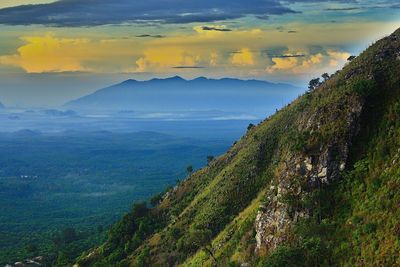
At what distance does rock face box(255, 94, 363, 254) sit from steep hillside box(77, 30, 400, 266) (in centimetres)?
10

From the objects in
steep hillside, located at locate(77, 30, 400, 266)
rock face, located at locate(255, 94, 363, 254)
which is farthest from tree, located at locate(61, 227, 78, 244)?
rock face, located at locate(255, 94, 363, 254)

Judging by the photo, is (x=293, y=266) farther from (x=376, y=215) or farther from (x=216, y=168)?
(x=216, y=168)

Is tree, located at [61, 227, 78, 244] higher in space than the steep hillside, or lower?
lower

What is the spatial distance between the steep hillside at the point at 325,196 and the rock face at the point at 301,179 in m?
0.10

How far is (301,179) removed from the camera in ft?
176

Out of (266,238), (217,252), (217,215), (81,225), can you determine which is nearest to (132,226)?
(217,215)

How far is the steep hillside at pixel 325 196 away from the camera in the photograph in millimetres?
45750

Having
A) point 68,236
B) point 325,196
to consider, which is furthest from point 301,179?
point 68,236

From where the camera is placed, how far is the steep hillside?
45750mm

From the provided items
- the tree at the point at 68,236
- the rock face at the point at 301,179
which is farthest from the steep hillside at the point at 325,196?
the tree at the point at 68,236

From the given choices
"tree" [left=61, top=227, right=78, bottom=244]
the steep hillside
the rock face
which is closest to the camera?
the steep hillside

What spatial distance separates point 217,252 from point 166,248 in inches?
635

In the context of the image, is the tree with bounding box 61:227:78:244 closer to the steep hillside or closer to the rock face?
the steep hillside

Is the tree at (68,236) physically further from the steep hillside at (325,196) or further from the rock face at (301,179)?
the rock face at (301,179)
